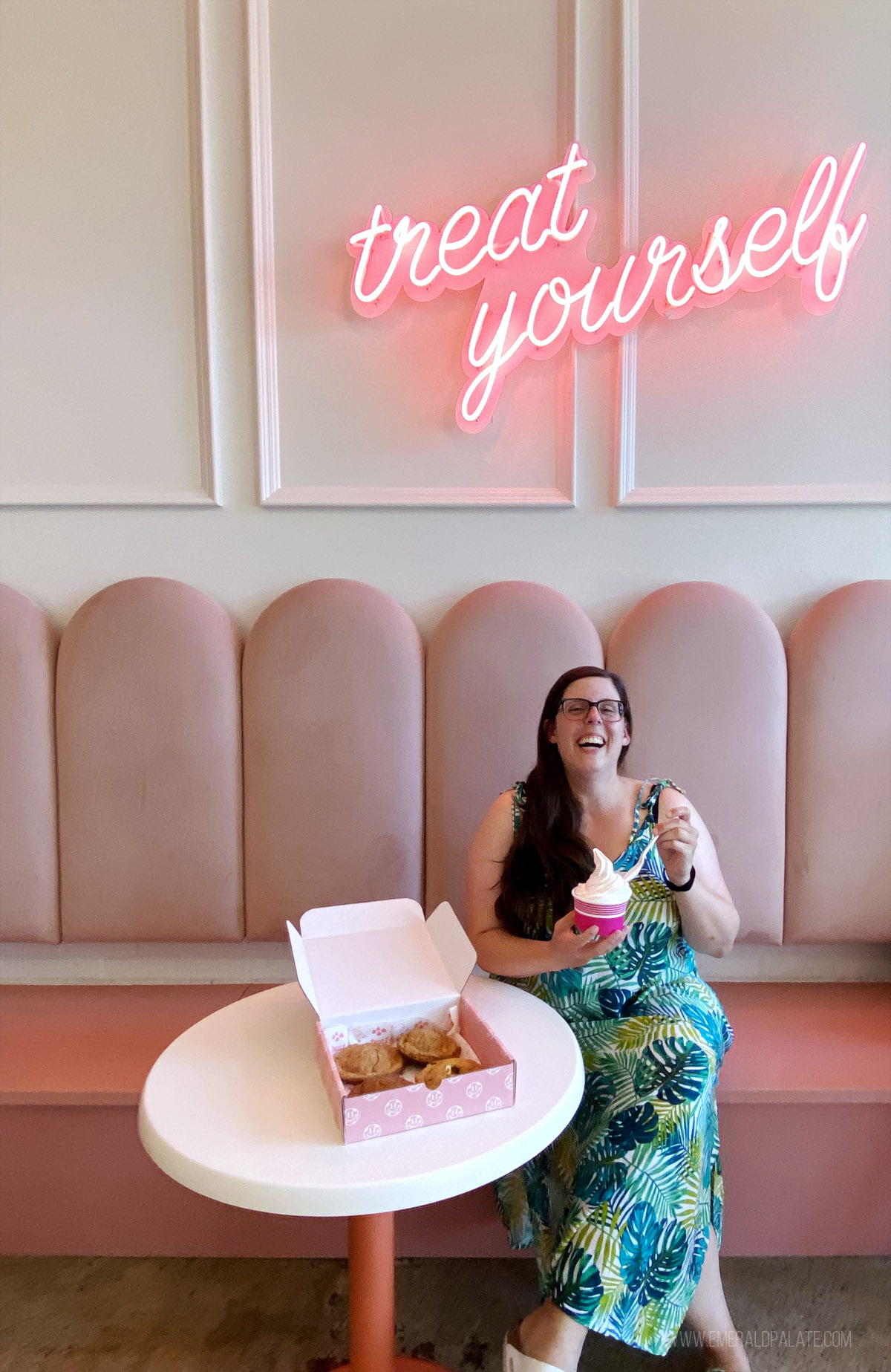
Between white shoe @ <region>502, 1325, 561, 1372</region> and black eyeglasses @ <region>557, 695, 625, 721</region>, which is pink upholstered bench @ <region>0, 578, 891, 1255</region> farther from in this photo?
white shoe @ <region>502, 1325, 561, 1372</region>

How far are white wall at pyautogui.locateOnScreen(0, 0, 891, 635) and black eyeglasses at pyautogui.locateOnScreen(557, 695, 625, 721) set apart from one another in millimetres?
606

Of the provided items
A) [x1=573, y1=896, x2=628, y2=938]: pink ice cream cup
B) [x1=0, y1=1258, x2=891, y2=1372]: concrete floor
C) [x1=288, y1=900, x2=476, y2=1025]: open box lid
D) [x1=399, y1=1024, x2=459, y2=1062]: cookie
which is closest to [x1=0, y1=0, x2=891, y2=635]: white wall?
[x1=288, y1=900, x2=476, y2=1025]: open box lid

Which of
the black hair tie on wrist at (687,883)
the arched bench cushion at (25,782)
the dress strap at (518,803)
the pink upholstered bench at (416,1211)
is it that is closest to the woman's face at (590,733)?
the dress strap at (518,803)

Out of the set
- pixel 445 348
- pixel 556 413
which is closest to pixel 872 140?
pixel 556 413

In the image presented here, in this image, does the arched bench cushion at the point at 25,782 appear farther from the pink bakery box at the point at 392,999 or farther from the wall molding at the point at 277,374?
the pink bakery box at the point at 392,999

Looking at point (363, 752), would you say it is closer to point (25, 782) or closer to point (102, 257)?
point (25, 782)

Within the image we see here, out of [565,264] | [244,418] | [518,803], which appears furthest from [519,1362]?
[565,264]

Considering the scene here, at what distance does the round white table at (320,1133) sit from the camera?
1.11 m

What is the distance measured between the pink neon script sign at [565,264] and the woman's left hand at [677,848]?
1.16 m

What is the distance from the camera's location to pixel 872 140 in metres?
2.23

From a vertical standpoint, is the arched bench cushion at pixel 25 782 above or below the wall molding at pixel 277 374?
below

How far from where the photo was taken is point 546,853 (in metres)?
1.74

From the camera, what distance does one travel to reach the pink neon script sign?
217cm

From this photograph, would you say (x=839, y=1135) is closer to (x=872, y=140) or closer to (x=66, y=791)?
(x=66, y=791)
